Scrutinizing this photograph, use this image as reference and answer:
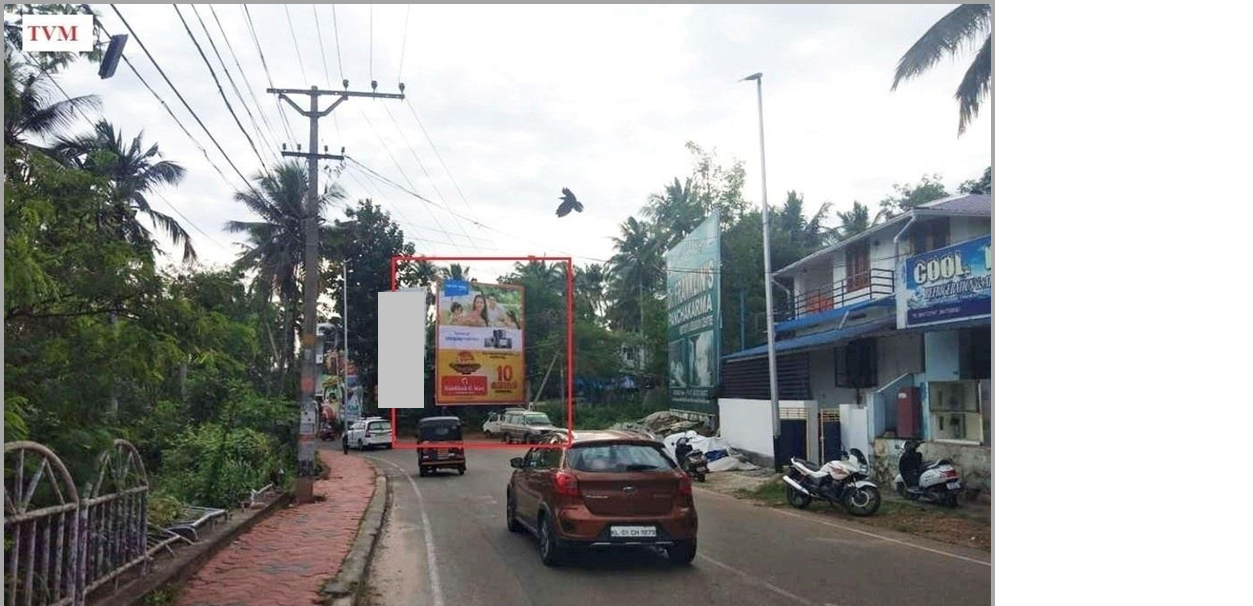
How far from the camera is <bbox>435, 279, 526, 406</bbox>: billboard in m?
8.99

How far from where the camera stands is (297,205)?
14164 mm

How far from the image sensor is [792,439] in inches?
757

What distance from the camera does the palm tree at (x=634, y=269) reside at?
29.5 m

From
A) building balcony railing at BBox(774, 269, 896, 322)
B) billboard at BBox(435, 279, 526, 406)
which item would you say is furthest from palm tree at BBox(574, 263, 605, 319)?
billboard at BBox(435, 279, 526, 406)

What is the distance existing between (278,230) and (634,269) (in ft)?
55.0

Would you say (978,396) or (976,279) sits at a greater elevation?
(976,279)

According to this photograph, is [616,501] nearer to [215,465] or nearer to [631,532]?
[631,532]

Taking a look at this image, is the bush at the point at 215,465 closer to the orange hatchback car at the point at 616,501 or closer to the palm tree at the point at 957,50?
the orange hatchback car at the point at 616,501

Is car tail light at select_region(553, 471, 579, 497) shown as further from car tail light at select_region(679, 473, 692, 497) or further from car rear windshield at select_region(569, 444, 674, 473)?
car tail light at select_region(679, 473, 692, 497)

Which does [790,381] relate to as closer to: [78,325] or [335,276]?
[335,276]

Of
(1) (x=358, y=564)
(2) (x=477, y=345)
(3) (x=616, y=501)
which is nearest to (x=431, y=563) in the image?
(1) (x=358, y=564)

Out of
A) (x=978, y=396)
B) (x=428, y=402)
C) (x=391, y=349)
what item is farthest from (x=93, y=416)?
(x=978, y=396)
